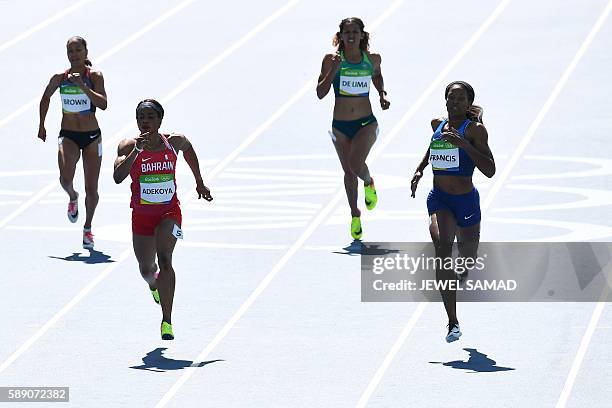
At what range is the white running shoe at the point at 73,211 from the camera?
16.2 metres

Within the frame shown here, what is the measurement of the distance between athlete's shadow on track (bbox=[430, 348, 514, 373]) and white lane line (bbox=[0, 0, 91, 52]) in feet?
42.8

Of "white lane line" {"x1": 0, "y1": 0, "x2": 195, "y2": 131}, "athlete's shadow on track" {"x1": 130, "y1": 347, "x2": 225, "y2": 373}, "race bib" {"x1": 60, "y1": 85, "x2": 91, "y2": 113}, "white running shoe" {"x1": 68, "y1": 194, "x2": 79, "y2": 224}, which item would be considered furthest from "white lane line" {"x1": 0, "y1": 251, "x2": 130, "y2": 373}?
"white lane line" {"x1": 0, "y1": 0, "x2": 195, "y2": 131}

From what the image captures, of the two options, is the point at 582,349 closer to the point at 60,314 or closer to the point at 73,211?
the point at 60,314

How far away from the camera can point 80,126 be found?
626 inches

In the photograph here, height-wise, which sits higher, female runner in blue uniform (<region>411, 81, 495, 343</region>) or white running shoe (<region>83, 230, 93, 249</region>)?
→ female runner in blue uniform (<region>411, 81, 495, 343</region>)

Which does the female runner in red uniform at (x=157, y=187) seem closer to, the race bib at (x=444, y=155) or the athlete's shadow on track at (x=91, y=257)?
the race bib at (x=444, y=155)

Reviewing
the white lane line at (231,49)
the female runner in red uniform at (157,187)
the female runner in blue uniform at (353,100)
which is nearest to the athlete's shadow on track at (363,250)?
the female runner in blue uniform at (353,100)

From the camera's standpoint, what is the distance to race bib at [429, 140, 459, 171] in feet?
40.8

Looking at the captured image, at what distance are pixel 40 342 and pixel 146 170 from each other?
1.44 m

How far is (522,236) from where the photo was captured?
15617 mm

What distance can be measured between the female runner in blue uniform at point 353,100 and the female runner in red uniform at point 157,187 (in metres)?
3.25

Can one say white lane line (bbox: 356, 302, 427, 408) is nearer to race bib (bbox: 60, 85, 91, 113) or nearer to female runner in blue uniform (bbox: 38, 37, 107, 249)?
female runner in blue uniform (bbox: 38, 37, 107, 249)

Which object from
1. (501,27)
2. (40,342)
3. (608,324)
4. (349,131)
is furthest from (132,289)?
(501,27)

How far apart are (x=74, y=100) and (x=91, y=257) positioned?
4.88ft
